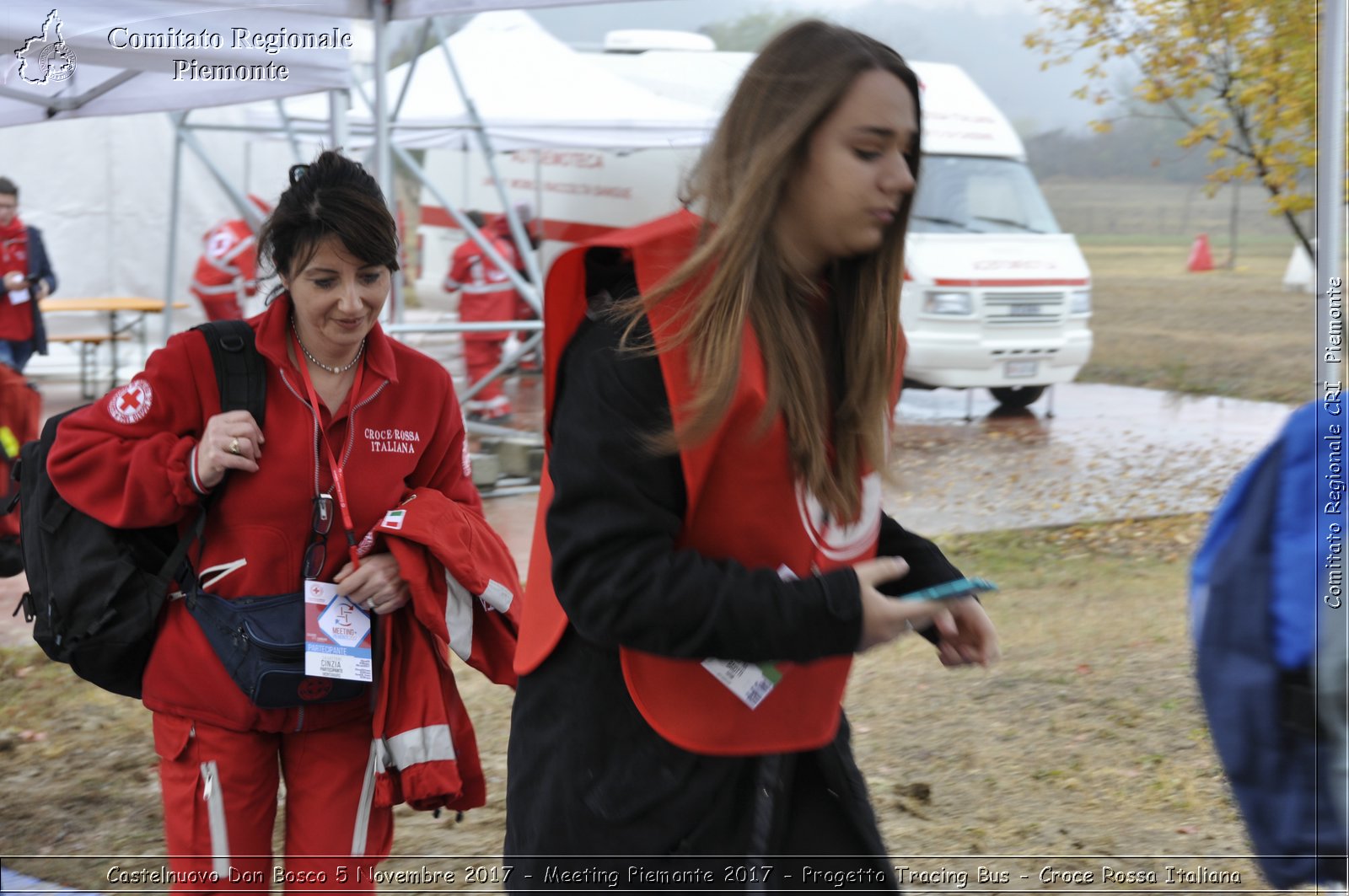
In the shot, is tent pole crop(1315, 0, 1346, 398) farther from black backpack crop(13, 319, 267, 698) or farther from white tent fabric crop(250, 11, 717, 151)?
white tent fabric crop(250, 11, 717, 151)

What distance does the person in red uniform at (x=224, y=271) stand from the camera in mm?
13055

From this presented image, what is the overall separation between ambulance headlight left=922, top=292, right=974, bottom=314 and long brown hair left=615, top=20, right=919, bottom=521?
11.7m

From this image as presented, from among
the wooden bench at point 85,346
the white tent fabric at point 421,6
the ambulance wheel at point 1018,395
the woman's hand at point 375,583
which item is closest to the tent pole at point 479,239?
the wooden bench at point 85,346

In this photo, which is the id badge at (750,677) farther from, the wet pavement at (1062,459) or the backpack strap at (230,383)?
the wet pavement at (1062,459)

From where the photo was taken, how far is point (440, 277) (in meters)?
19.4

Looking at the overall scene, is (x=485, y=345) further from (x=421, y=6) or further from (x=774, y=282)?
(x=774, y=282)

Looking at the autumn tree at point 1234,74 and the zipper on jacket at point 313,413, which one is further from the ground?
the autumn tree at point 1234,74

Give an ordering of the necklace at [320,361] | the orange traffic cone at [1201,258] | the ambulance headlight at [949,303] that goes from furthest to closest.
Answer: the orange traffic cone at [1201,258] < the ambulance headlight at [949,303] < the necklace at [320,361]

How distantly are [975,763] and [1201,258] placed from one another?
83.2ft

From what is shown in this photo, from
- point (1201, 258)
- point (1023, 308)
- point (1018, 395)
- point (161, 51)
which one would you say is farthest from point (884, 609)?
point (1201, 258)

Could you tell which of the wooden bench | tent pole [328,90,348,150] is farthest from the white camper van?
tent pole [328,90,348,150]

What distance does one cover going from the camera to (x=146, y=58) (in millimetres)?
4500

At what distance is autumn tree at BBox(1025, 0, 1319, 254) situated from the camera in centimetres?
754

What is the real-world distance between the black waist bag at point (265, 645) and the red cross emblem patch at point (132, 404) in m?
0.37
